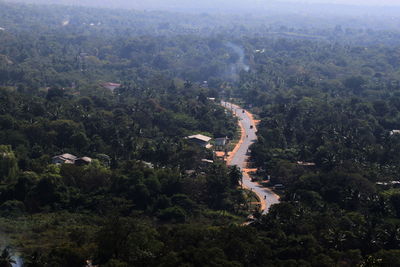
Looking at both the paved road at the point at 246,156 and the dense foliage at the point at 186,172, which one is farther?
the paved road at the point at 246,156

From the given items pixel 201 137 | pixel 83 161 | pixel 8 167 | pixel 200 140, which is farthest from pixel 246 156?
pixel 8 167

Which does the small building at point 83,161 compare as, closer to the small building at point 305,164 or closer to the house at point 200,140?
the house at point 200,140

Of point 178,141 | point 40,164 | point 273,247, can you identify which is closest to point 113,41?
point 178,141

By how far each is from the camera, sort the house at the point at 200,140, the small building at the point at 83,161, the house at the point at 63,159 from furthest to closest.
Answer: the house at the point at 200,140
the house at the point at 63,159
the small building at the point at 83,161

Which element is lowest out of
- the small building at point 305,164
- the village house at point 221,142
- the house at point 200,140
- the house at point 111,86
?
the house at point 111,86

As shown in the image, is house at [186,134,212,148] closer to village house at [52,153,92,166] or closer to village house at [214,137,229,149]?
village house at [214,137,229,149]

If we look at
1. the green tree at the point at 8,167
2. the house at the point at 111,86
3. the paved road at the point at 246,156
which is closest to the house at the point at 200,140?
the paved road at the point at 246,156

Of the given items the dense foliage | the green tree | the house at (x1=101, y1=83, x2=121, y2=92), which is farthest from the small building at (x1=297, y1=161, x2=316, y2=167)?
the house at (x1=101, y1=83, x2=121, y2=92)

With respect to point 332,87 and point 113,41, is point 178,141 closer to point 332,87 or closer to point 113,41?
point 332,87

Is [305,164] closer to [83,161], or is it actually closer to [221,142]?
[221,142]
